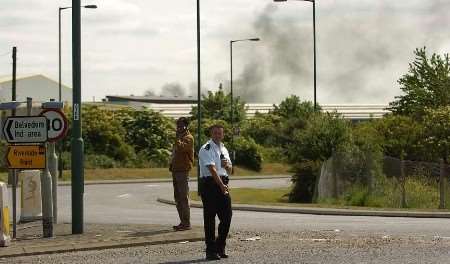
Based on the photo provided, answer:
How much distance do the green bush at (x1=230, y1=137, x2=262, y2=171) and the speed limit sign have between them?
47887mm

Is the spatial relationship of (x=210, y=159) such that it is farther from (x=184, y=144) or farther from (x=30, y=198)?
(x=30, y=198)

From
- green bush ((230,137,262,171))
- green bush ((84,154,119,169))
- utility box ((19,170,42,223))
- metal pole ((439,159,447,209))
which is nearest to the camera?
utility box ((19,170,42,223))

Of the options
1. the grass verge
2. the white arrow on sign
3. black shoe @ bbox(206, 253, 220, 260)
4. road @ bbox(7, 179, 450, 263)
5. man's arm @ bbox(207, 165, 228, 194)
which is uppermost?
the white arrow on sign

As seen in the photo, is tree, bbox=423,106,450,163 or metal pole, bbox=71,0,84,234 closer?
metal pole, bbox=71,0,84,234

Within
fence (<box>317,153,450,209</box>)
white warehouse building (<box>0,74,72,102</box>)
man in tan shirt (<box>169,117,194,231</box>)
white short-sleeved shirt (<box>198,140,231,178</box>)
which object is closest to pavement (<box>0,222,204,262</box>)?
man in tan shirt (<box>169,117,194,231</box>)

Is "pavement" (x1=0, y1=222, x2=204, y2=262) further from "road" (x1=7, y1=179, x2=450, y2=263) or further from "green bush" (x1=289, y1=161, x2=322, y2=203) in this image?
"green bush" (x1=289, y1=161, x2=322, y2=203)

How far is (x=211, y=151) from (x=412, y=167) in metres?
16.7

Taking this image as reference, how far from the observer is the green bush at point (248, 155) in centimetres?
6212

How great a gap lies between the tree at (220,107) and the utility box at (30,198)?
5560 cm

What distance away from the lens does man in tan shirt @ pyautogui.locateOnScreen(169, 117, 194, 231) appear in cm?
1430

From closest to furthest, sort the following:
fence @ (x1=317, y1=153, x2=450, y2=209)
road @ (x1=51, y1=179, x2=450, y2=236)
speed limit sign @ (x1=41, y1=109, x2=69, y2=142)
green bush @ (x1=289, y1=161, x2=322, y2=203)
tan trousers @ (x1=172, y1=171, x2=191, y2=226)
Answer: speed limit sign @ (x1=41, y1=109, x2=69, y2=142), tan trousers @ (x1=172, y1=171, x2=191, y2=226), road @ (x1=51, y1=179, x2=450, y2=236), fence @ (x1=317, y1=153, x2=450, y2=209), green bush @ (x1=289, y1=161, x2=322, y2=203)

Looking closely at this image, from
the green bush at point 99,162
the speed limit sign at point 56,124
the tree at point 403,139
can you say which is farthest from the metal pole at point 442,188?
the green bush at point 99,162

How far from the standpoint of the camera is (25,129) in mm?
14008

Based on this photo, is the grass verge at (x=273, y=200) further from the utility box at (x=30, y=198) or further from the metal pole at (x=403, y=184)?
the utility box at (x=30, y=198)
